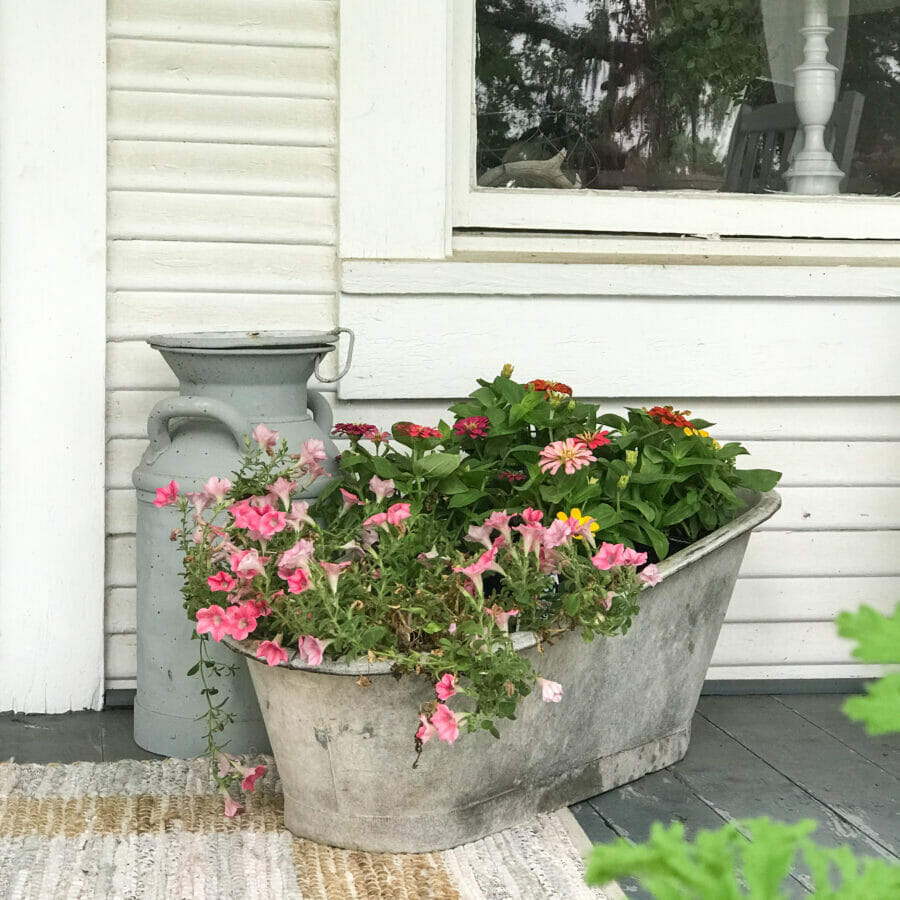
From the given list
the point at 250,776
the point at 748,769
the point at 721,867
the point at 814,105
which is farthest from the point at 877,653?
the point at 814,105

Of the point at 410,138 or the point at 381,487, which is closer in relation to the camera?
the point at 381,487

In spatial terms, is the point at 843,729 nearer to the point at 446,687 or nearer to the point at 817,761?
the point at 817,761

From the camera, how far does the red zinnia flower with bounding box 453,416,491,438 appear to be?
2053mm

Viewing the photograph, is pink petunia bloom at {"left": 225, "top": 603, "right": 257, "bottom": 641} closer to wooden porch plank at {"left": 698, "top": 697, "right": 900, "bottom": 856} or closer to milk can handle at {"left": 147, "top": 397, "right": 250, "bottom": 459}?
milk can handle at {"left": 147, "top": 397, "right": 250, "bottom": 459}

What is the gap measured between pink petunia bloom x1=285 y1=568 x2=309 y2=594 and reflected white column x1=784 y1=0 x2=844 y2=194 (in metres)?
1.63

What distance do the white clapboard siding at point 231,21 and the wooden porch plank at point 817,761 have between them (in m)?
1.67

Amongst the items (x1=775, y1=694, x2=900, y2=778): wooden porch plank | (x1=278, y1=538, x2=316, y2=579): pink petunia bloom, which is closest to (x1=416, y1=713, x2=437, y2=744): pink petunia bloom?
(x1=278, y1=538, x2=316, y2=579): pink petunia bloom

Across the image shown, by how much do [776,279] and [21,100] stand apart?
1628 millimetres

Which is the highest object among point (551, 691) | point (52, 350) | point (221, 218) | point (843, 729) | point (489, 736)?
point (221, 218)

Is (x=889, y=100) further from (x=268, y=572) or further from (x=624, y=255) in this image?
(x=268, y=572)

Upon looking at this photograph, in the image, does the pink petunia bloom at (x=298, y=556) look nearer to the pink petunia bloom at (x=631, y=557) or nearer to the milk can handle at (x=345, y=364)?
the pink petunia bloom at (x=631, y=557)

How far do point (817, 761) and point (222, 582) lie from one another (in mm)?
1239

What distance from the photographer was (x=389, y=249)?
2.45 meters

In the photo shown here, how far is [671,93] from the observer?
8.63 ft
